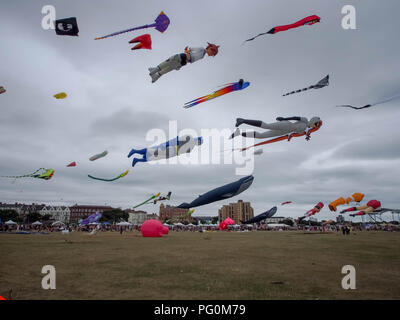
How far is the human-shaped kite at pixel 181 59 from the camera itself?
840 centimetres

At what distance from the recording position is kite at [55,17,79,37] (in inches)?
330

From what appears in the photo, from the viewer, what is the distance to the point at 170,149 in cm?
1012

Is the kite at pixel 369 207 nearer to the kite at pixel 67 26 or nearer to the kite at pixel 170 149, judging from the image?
the kite at pixel 170 149

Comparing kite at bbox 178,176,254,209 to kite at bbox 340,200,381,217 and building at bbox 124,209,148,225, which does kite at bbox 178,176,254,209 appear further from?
building at bbox 124,209,148,225

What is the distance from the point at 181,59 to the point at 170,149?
3449 mm

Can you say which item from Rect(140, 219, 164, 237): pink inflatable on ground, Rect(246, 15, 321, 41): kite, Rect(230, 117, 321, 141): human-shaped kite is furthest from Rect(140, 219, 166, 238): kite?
Rect(246, 15, 321, 41): kite

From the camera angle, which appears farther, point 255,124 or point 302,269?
point 302,269

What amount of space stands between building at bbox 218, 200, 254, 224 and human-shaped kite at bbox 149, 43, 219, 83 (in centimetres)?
11711

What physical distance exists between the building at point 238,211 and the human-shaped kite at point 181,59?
117 m

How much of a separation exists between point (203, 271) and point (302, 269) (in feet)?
13.3

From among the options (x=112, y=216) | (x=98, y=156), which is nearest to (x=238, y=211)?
(x=112, y=216)

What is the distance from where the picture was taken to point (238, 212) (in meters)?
137
